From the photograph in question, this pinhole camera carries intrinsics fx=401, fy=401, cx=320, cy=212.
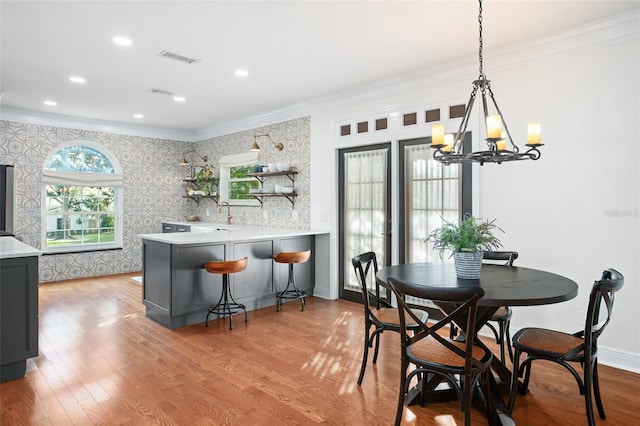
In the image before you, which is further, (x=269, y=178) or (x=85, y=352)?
(x=269, y=178)

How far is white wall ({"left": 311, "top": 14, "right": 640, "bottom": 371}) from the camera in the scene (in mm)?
3166

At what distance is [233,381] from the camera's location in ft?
9.63

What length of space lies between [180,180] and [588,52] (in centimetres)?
707

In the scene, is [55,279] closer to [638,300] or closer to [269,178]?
[269,178]

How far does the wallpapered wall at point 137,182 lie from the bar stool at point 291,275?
3.14 feet

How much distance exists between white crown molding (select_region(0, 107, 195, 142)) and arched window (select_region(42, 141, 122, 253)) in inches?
12.8

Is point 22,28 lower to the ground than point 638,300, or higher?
higher

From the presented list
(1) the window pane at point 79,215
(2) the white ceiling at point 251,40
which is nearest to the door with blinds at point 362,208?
(2) the white ceiling at point 251,40

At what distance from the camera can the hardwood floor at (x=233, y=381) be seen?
2.45 metres

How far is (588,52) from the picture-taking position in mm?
3350

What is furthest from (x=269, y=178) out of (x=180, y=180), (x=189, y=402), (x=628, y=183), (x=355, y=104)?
(x=628, y=183)

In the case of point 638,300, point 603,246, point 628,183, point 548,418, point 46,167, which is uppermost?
point 46,167

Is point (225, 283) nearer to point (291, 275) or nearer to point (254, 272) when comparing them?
point (254, 272)

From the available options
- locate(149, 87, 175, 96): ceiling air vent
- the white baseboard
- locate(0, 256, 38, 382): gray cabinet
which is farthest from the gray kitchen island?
the white baseboard
